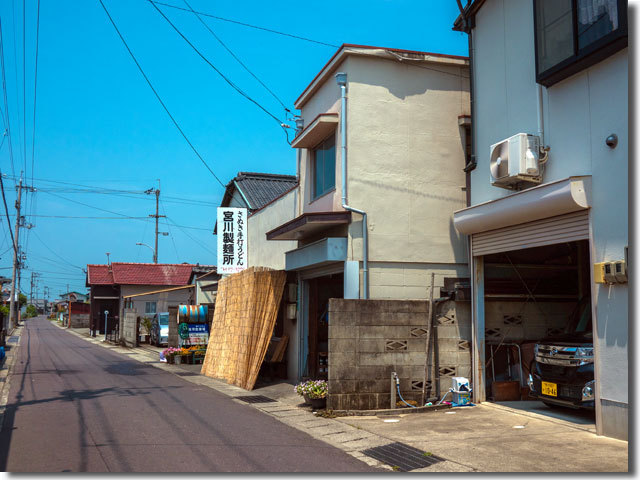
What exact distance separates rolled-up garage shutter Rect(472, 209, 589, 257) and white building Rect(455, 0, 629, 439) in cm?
2

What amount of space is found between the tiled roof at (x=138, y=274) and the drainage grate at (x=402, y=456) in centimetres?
3941

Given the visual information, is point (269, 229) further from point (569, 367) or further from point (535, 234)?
point (569, 367)

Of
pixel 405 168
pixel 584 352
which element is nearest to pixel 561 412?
pixel 584 352

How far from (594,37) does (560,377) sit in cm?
522

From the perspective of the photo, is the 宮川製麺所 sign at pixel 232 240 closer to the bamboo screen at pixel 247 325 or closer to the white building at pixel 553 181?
the bamboo screen at pixel 247 325

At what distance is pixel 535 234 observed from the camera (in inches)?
Answer: 386

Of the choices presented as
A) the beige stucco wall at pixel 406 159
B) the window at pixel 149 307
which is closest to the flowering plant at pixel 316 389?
the beige stucco wall at pixel 406 159

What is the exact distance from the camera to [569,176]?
29.0 ft

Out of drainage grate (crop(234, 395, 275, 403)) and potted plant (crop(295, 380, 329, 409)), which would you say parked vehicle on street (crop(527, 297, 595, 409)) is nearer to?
potted plant (crop(295, 380, 329, 409))

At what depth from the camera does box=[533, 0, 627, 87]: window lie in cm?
793

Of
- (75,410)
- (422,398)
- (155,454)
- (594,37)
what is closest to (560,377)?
(422,398)

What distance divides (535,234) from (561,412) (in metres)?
3.14

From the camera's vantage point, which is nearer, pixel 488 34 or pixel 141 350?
pixel 488 34

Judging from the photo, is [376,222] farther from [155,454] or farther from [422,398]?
[155,454]
